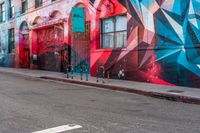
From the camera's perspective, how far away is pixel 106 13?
70.4 feet

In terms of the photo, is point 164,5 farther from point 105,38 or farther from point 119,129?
point 119,129

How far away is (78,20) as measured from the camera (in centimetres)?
2345

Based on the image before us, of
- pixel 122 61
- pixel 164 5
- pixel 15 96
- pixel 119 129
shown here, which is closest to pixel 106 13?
pixel 122 61

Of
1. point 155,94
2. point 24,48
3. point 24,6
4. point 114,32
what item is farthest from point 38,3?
point 155,94

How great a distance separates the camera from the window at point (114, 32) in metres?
20.4

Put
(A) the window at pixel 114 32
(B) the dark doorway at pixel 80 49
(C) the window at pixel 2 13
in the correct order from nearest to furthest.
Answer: (A) the window at pixel 114 32 → (B) the dark doorway at pixel 80 49 → (C) the window at pixel 2 13

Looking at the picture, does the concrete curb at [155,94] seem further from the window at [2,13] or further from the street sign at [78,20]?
the window at [2,13]

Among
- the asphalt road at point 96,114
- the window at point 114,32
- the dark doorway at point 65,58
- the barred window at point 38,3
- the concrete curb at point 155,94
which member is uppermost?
the barred window at point 38,3

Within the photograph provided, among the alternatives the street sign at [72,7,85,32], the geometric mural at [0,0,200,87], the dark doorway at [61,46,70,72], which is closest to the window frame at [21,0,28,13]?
the geometric mural at [0,0,200,87]

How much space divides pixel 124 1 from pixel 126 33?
175cm

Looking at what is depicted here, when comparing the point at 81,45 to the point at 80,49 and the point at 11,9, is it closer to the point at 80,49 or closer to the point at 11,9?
the point at 80,49

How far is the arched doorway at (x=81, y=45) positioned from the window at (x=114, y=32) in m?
2.10

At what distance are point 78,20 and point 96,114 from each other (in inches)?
573

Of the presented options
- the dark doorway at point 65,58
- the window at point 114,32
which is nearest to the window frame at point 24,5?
the dark doorway at point 65,58
